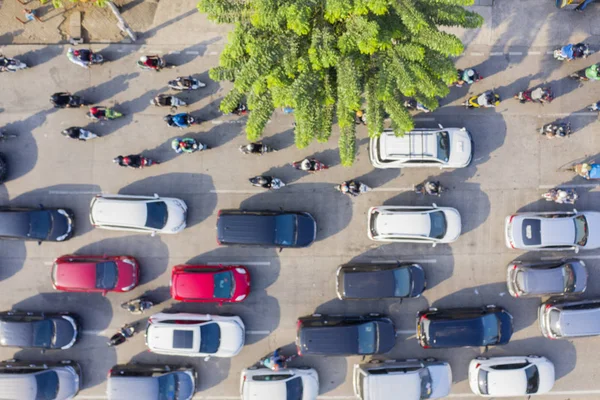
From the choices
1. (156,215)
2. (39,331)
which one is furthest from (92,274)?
(156,215)

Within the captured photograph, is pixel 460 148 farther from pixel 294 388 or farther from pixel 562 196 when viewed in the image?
pixel 294 388

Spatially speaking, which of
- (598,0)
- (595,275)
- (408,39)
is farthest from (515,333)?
(598,0)

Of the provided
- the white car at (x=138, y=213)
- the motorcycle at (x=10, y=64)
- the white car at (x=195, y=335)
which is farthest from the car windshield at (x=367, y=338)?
the motorcycle at (x=10, y=64)

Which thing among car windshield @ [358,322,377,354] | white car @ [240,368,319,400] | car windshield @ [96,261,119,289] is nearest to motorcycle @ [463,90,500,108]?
car windshield @ [358,322,377,354]

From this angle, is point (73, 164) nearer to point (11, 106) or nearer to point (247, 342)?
point (11, 106)

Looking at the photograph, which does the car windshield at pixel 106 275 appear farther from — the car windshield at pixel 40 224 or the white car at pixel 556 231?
the white car at pixel 556 231

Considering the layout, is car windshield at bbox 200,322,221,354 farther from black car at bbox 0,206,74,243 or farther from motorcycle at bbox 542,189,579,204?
motorcycle at bbox 542,189,579,204
